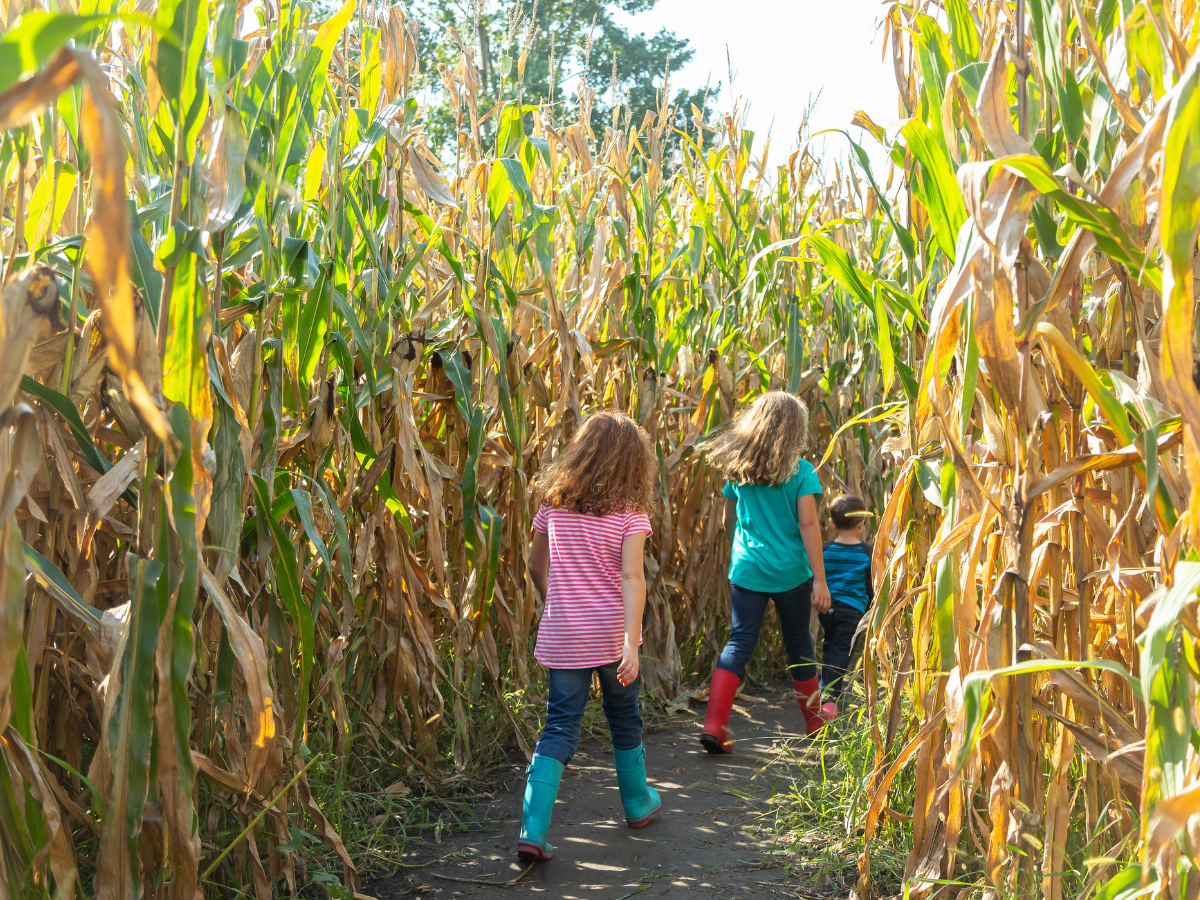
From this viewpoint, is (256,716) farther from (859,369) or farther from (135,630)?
(859,369)

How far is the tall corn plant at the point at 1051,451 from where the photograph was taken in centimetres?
117

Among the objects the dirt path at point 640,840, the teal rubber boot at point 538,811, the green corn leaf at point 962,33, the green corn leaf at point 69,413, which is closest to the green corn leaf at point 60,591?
the green corn leaf at point 69,413

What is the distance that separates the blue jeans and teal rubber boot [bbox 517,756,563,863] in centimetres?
5

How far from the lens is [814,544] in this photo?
3.48 meters

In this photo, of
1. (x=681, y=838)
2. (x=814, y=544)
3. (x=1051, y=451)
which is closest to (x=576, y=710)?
(x=681, y=838)

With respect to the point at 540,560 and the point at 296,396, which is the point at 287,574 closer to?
the point at 296,396

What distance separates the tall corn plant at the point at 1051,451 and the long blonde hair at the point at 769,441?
4.51 feet

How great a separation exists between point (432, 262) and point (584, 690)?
1.58 m

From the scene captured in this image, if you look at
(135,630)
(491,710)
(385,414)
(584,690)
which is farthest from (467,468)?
(135,630)

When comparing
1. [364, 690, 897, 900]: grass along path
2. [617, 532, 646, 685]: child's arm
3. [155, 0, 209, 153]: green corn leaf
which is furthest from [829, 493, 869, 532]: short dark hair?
[155, 0, 209, 153]: green corn leaf

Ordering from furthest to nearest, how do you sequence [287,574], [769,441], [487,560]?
[769,441] < [487,560] < [287,574]

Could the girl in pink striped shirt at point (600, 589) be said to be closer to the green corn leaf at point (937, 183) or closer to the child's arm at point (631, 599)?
the child's arm at point (631, 599)

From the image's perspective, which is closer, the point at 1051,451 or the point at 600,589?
the point at 1051,451

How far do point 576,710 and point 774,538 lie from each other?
1.23 metres
